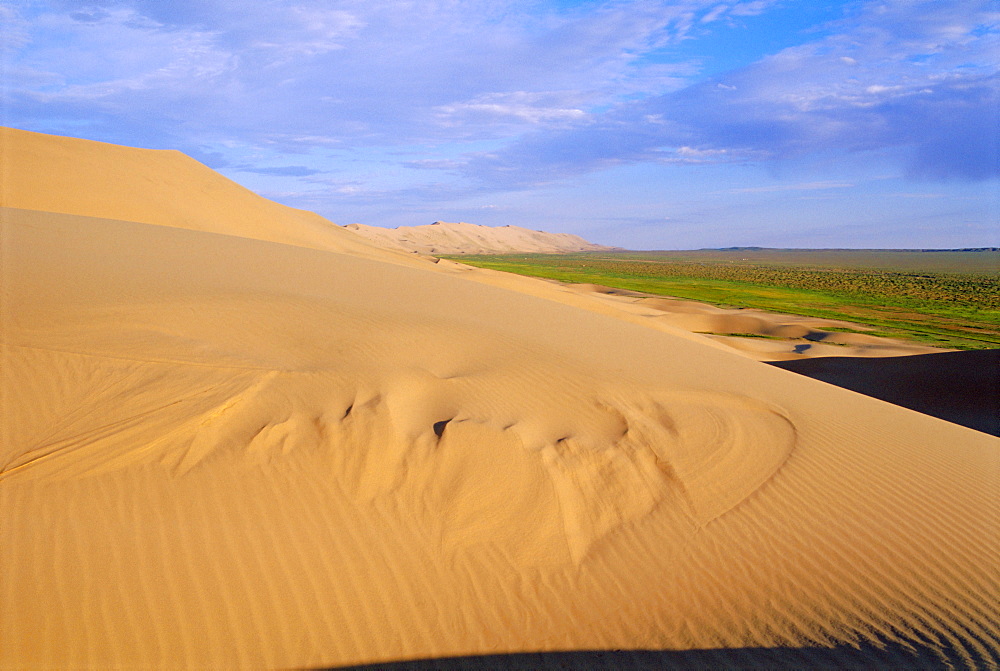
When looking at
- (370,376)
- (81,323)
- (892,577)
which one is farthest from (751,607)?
(81,323)

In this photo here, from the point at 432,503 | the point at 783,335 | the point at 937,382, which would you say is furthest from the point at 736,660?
the point at 783,335

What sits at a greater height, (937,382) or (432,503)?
(432,503)

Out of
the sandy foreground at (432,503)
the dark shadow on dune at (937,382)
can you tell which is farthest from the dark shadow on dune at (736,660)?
the dark shadow on dune at (937,382)

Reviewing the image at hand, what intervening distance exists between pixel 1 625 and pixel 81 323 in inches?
167

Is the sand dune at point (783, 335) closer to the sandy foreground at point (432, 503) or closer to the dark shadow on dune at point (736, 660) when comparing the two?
the sandy foreground at point (432, 503)

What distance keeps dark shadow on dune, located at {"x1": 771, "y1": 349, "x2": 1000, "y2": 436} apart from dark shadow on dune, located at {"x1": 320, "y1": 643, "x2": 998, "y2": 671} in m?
9.95

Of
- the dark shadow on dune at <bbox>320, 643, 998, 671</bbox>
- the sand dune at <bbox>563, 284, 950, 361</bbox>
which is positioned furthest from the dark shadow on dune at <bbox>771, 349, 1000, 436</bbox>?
the dark shadow on dune at <bbox>320, 643, 998, 671</bbox>

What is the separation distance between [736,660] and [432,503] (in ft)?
8.00

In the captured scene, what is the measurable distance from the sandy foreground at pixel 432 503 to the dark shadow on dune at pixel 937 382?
547 centimetres

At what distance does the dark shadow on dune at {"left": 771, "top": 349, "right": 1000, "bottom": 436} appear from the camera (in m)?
12.5

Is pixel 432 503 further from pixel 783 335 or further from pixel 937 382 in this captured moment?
pixel 783 335

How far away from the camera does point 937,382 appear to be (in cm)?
1377

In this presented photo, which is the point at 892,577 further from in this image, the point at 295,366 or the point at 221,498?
the point at 295,366

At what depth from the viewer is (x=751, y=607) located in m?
4.29
